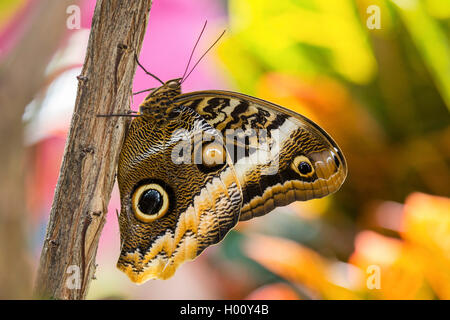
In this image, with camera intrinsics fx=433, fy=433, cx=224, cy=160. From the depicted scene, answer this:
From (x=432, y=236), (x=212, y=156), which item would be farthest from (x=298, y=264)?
(x=212, y=156)

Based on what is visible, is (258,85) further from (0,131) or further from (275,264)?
(0,131)

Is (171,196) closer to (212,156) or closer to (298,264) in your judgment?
(212,156)

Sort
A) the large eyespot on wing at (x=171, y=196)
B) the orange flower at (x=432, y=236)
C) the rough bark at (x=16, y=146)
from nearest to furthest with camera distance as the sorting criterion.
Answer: the rough bark at (x=16, y=146)
the large eyespot on wing at (x=171, y=196)
the orange flower at (x=432, y=236)

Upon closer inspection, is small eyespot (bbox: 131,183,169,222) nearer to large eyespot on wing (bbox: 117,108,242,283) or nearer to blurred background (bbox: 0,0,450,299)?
large eyespot on wing (bbox: 117,108,242,283)

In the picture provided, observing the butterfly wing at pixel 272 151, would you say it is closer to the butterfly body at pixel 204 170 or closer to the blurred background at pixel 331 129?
the butterfly body at pixel 204 170

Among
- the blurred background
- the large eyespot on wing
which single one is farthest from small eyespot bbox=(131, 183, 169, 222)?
the blurred background

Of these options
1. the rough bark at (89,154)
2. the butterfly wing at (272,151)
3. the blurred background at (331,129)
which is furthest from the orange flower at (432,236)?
the rough bark at (89,154)
